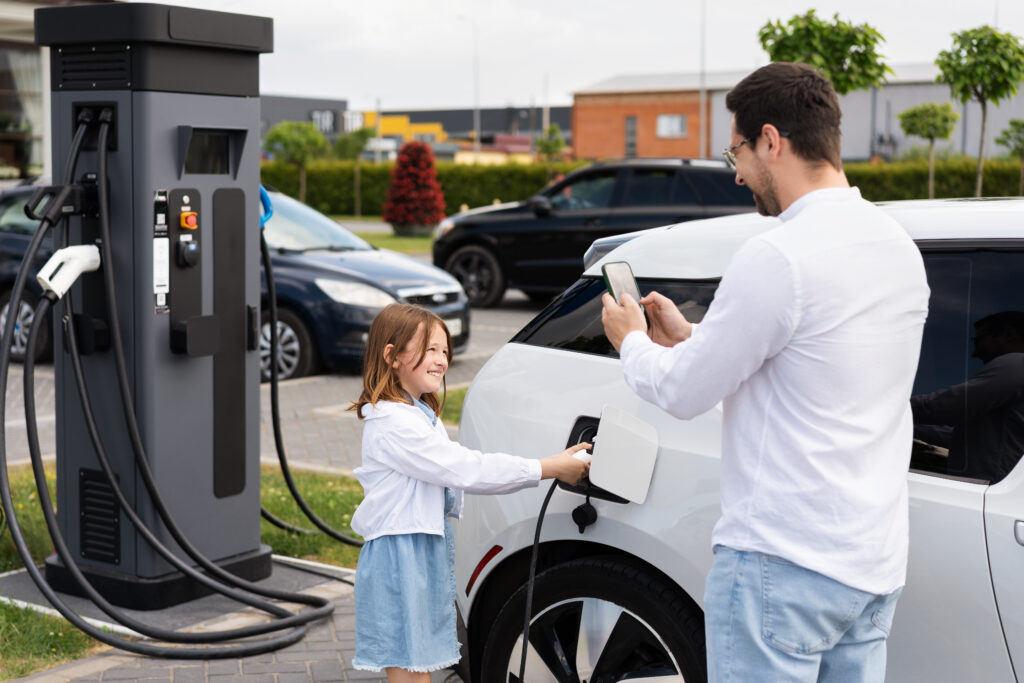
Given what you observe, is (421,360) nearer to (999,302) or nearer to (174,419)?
(999,302)

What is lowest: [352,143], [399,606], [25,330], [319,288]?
[25,330]

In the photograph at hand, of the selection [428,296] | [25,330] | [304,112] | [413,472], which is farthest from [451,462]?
[304,112]

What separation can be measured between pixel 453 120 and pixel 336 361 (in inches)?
4104

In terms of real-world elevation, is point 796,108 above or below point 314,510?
above

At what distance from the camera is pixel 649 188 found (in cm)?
1475

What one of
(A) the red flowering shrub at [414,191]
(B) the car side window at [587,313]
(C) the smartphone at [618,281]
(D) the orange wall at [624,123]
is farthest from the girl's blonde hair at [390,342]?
(D) the orange wall at [624,123]

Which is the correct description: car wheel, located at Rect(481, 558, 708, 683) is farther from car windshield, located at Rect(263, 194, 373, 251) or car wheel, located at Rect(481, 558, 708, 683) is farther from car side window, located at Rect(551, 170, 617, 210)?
car side window, located at Rect(551, 170, 617, 210)

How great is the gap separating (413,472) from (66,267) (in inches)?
80.9

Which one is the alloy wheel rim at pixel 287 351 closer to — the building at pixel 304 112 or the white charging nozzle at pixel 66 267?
the white charging nozzle at pixel 66 267

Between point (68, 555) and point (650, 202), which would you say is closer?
point (68, 555)

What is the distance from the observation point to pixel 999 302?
2701 millimetres

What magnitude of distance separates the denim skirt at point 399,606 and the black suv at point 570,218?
11213mm

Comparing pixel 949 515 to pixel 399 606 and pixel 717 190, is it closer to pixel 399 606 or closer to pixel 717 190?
pixel 399 606

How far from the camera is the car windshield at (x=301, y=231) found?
10836 millimetres
